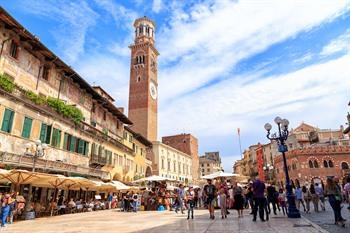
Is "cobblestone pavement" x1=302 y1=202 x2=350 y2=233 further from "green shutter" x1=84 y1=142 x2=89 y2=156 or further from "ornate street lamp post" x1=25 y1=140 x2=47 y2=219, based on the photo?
"green shutter" x1=84 y1=142 x2=89 y2=156

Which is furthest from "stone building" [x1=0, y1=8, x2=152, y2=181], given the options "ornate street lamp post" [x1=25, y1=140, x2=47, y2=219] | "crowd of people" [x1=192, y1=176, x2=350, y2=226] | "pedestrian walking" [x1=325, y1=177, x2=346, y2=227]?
"pedestrian walking" [x1=325, y1=177, x2=346, y2=227]

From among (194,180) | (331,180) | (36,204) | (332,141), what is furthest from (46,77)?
(194,180)

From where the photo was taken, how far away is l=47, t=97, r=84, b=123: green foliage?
18.2 metres

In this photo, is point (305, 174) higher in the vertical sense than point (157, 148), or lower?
lower

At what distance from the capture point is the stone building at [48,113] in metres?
14.3

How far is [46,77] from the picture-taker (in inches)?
732

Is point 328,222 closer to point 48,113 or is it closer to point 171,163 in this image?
point 48,113

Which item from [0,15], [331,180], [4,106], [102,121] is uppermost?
[0,15]

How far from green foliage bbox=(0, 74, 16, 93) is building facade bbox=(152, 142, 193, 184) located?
41231mm

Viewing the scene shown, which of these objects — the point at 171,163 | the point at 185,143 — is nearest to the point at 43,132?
the point at 171,163

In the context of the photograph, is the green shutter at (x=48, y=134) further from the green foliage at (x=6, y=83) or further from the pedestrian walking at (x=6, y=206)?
the pedestrian walking at (x=6, y=206)

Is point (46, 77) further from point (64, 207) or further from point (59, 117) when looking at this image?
point (64, 207)

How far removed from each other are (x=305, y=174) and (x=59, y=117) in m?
38.4

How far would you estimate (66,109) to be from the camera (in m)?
19.4
